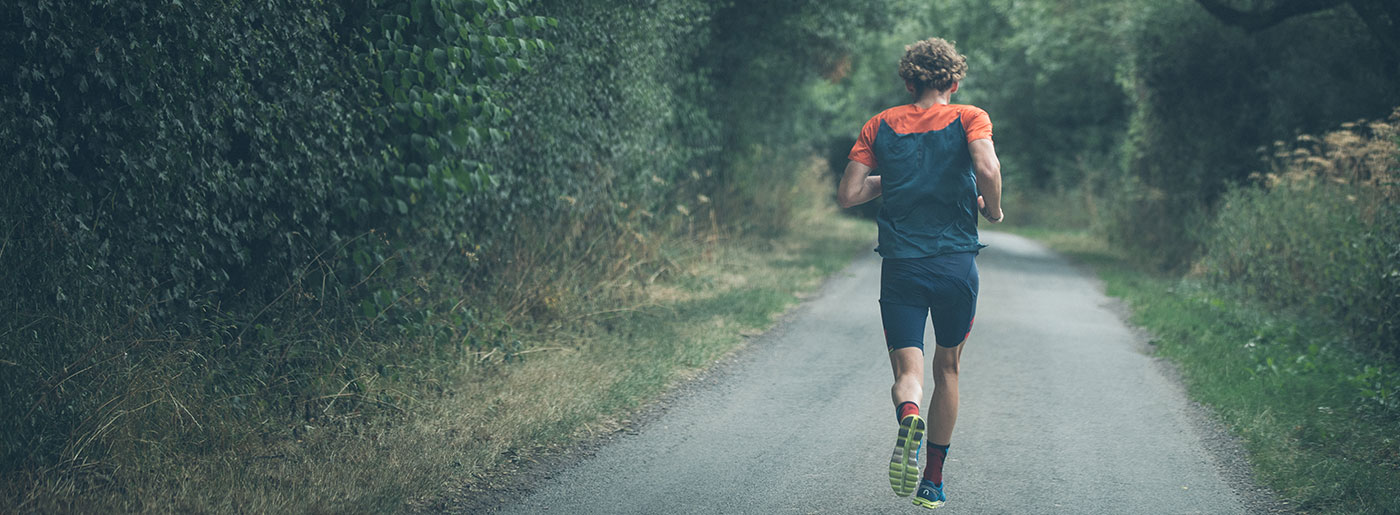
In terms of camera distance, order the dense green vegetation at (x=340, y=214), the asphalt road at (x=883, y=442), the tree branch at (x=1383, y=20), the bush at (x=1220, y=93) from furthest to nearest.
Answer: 1. the bush at (x=1220, y=93)
2. the tree branch at (x=1383, y=20)
3. the asphalt road at (x=883, y=442)
4. the dense green vegetation at (x=340, y=214)

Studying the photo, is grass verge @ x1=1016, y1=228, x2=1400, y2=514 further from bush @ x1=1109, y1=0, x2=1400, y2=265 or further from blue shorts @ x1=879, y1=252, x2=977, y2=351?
bush @ x1=1109, y1=0, x2=1400, y2=265

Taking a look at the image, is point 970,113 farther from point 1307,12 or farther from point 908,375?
point 1307,12

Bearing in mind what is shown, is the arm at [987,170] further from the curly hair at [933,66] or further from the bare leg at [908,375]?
the bare leg at [908,375]

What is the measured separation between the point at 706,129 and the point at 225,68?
10922 millimetres

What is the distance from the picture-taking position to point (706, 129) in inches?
615

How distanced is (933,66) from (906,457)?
1547 mm

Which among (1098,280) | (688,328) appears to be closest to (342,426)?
(688,328)

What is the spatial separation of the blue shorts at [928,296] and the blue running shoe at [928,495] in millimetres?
585

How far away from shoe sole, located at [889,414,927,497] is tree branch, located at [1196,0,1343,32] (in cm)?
1240

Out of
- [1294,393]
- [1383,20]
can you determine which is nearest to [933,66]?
[1294,393]

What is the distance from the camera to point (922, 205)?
439 cm

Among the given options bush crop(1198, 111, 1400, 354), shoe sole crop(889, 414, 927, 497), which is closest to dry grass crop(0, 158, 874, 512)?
shoe sole crop(889, 414, 927, 497)

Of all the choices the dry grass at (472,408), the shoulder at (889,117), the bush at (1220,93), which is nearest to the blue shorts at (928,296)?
the shoulder at (889,117)

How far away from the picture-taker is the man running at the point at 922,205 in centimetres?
432
